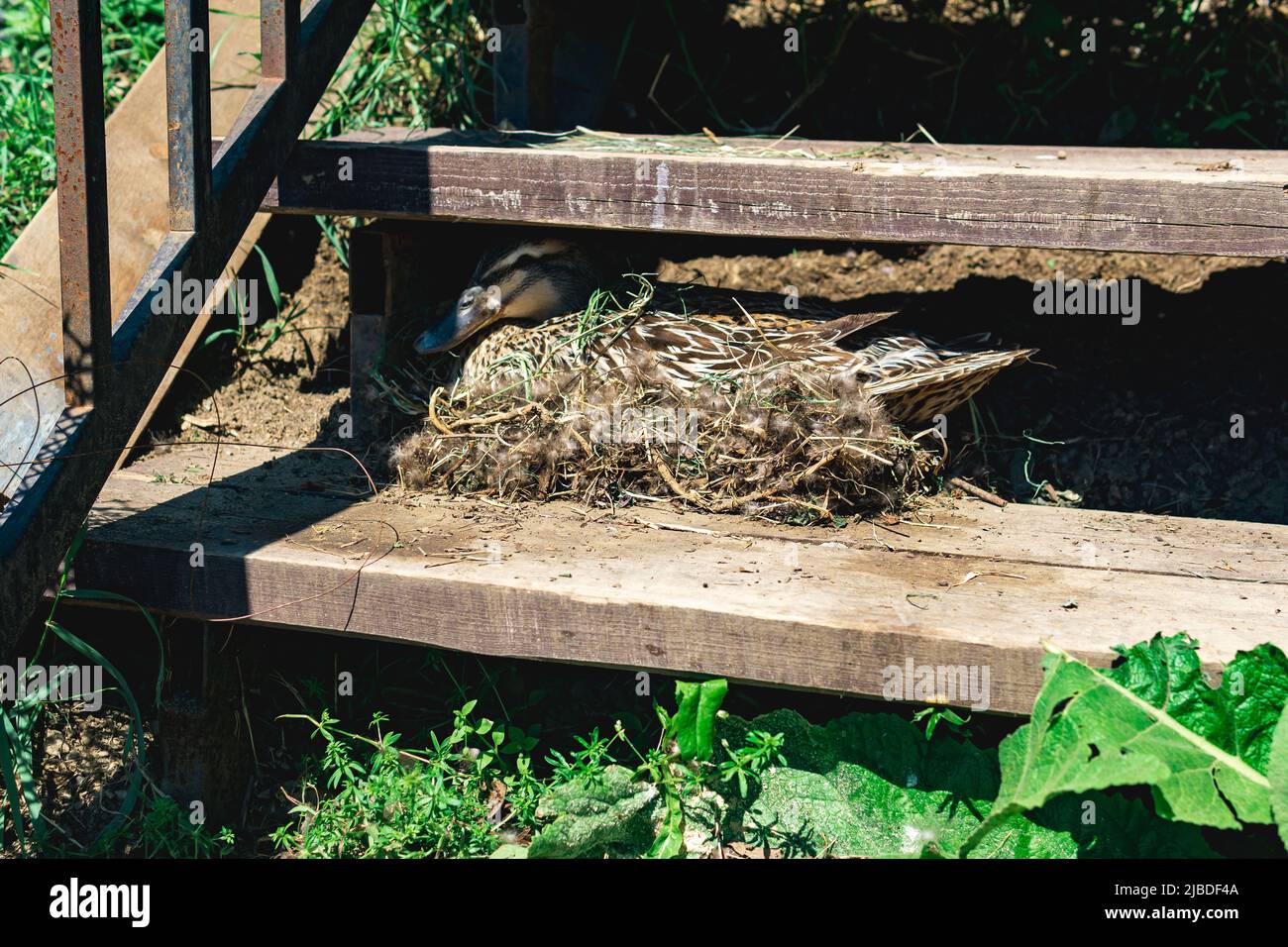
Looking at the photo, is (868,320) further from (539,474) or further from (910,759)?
(910,759)

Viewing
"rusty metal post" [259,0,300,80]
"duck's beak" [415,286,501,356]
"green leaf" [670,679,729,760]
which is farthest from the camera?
"duck's beak" [415,286,501,356]

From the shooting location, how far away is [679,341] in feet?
11.1

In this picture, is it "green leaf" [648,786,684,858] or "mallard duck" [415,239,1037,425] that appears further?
"mallard duck" [415,239,1037,425]

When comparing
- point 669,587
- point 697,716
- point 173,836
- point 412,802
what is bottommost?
point 173,836

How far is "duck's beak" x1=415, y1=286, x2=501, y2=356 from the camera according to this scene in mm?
3529

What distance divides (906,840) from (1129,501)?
1529 millimetres

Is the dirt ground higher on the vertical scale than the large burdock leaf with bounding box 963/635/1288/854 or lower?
higher

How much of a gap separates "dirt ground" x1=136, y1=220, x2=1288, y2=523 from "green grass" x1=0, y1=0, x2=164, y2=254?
908 millimetres

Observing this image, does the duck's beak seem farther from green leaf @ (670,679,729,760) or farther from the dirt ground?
green leaf @ (670,679,729,760)

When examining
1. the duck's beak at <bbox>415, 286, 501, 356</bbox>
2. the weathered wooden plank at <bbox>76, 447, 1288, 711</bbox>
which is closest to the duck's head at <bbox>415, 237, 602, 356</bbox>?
the duck's beak at <bbox>415, 286, 501, 356</bbox>

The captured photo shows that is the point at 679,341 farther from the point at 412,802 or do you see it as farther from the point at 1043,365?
the point at 412,802

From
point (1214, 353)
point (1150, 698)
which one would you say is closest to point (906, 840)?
point (1150, 698)

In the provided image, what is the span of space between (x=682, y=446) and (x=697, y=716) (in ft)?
2.85

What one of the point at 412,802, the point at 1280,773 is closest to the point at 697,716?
the point at 412,802
